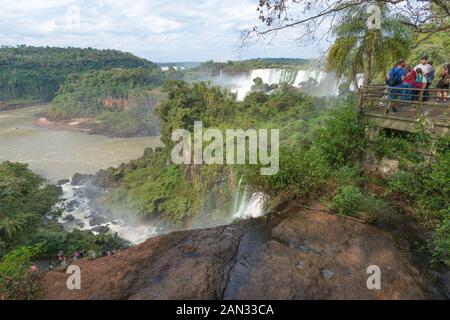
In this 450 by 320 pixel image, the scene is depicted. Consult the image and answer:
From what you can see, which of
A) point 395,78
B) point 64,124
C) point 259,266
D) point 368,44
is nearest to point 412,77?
point 395,78

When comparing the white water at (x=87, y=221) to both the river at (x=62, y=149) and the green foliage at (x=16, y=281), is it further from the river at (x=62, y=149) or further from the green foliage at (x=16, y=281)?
the green foliage at (x=16, y=281)

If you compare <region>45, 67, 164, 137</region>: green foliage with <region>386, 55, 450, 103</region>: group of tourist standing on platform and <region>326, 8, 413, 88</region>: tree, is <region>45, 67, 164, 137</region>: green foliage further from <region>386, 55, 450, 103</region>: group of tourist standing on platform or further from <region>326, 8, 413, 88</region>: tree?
<region>386, 55, 450, 103</region>: group of tourist standing on platform

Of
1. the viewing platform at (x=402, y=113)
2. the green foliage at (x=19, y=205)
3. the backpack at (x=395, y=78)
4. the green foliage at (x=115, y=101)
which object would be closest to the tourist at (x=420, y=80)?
the viewing platform at (x=402, y=113)

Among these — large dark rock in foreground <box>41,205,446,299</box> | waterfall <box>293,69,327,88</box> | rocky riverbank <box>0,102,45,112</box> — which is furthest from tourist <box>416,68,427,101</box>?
rocky riverbank <box>0,102,45,112</box>

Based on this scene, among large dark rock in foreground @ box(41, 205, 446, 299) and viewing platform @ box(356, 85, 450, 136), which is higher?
viewing platform @ box(356, 85, 450, 136)

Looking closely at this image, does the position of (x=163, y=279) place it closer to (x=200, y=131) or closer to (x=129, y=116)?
(x=200, y=131)

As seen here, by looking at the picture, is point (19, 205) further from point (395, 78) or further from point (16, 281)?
point (395, 78)
